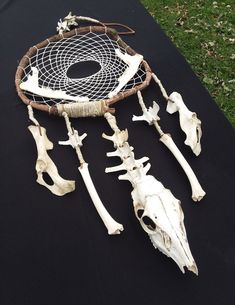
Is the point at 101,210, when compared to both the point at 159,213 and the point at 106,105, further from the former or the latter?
the point at 106,105

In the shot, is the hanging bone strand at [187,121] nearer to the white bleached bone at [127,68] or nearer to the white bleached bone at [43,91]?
the white bleached bone at [127,68]

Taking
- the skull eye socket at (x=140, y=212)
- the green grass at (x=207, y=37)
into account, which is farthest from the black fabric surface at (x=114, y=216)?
the green grass at (x=207, y=37)

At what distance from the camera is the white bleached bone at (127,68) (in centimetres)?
201

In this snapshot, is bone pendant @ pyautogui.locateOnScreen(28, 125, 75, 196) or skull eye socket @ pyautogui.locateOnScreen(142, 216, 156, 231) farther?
bone pendant @ pyautogui.locateOnScreen(28, 125, 75, 196)

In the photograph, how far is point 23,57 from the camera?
2221 mm

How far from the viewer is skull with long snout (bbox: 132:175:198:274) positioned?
1332mm

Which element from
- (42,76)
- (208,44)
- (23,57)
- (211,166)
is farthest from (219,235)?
(208,44)

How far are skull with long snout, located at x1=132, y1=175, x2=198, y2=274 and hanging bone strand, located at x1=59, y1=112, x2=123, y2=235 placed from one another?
0.10 metres

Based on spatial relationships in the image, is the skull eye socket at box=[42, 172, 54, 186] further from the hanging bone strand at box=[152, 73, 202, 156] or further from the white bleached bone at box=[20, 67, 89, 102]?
the hanging bone strand at box=[152, 73, 202, 156]

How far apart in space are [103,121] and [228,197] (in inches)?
25.8

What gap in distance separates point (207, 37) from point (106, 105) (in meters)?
1.34

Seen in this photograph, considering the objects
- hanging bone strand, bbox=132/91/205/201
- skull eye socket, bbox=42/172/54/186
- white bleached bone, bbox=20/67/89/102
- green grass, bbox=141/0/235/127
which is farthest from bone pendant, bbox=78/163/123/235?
green grass, bbox=141/0/235/127

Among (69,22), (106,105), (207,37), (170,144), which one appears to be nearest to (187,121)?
(170,144)

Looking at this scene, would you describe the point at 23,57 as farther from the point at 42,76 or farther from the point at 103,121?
the point at 103,121
